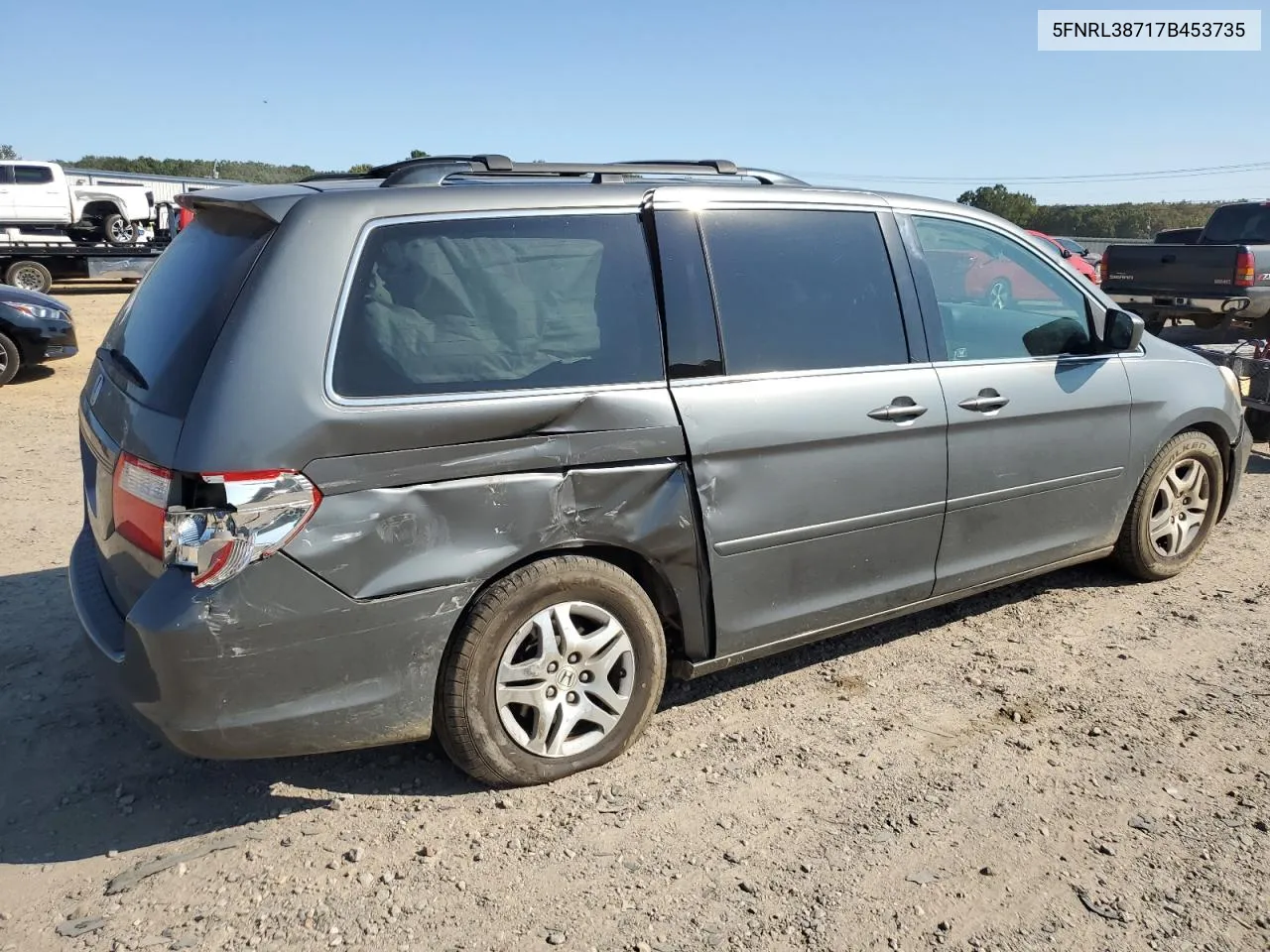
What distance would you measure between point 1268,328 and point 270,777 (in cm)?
1376

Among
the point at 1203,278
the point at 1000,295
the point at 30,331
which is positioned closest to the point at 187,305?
the point at 1000,295

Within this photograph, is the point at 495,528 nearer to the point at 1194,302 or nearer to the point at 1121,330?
the point at 1121,330

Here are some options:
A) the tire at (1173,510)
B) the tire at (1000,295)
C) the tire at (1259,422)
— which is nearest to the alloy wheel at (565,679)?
the tire at (1000,295)

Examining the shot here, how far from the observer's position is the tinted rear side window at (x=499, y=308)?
2832 millimetres

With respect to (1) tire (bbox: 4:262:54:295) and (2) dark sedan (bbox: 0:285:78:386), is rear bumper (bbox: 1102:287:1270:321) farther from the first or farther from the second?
(1) tire (bbox: 4:262:54:295)

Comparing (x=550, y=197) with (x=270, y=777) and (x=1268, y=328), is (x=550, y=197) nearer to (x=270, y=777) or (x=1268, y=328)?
(x=270, y=777)

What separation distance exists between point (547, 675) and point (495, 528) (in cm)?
53

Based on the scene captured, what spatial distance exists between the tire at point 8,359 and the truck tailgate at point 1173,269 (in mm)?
13333

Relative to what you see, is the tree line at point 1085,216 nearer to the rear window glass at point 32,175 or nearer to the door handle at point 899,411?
the rear window glass at point 32,175

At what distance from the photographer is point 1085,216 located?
60.0m

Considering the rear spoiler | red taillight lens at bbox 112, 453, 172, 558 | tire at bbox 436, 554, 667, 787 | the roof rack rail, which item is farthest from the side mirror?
red taillight lens at bbox 112, 453, 172, 558

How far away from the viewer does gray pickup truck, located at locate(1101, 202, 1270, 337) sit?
11984 millimetres

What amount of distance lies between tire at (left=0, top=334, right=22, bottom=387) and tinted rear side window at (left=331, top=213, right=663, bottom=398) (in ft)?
30.6

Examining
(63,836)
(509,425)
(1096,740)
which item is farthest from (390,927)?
(1096,740)
